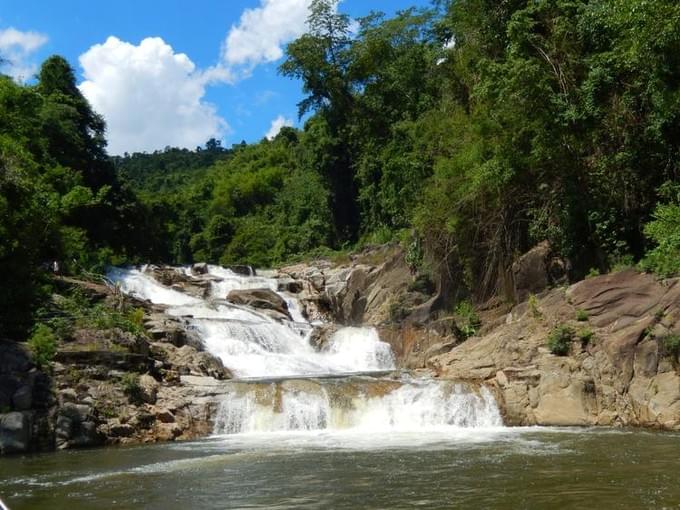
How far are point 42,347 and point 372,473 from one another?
10218mm

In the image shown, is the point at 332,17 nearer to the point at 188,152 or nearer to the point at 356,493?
the point at 356,493

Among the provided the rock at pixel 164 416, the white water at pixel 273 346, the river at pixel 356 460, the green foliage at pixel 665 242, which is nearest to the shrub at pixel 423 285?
the white water at pixel 273 346

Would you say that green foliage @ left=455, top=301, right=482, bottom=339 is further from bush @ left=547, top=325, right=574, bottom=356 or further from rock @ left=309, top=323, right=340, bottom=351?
rock @ left=309, top=323, right=340, bottom=351

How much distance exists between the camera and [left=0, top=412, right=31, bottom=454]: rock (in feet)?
48.2

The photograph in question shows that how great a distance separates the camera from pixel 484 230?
79.2 feet

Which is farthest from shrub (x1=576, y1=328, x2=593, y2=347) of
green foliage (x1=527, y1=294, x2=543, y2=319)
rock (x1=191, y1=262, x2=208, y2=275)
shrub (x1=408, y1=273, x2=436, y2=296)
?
rock (x1=191, y1=262, x2=208, y2=275)

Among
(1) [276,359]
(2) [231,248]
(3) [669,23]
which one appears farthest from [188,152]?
(3) [669,23]

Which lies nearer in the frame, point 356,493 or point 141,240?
point 356,493

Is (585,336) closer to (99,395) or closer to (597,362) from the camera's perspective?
(597,362)

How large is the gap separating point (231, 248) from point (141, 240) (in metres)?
16.1

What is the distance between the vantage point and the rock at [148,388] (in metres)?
17.0

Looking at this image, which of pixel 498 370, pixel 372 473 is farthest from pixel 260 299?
pixel 372 473

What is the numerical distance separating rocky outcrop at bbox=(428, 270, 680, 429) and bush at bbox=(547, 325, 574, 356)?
99mm

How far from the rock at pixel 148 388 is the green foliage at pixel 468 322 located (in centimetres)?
987
